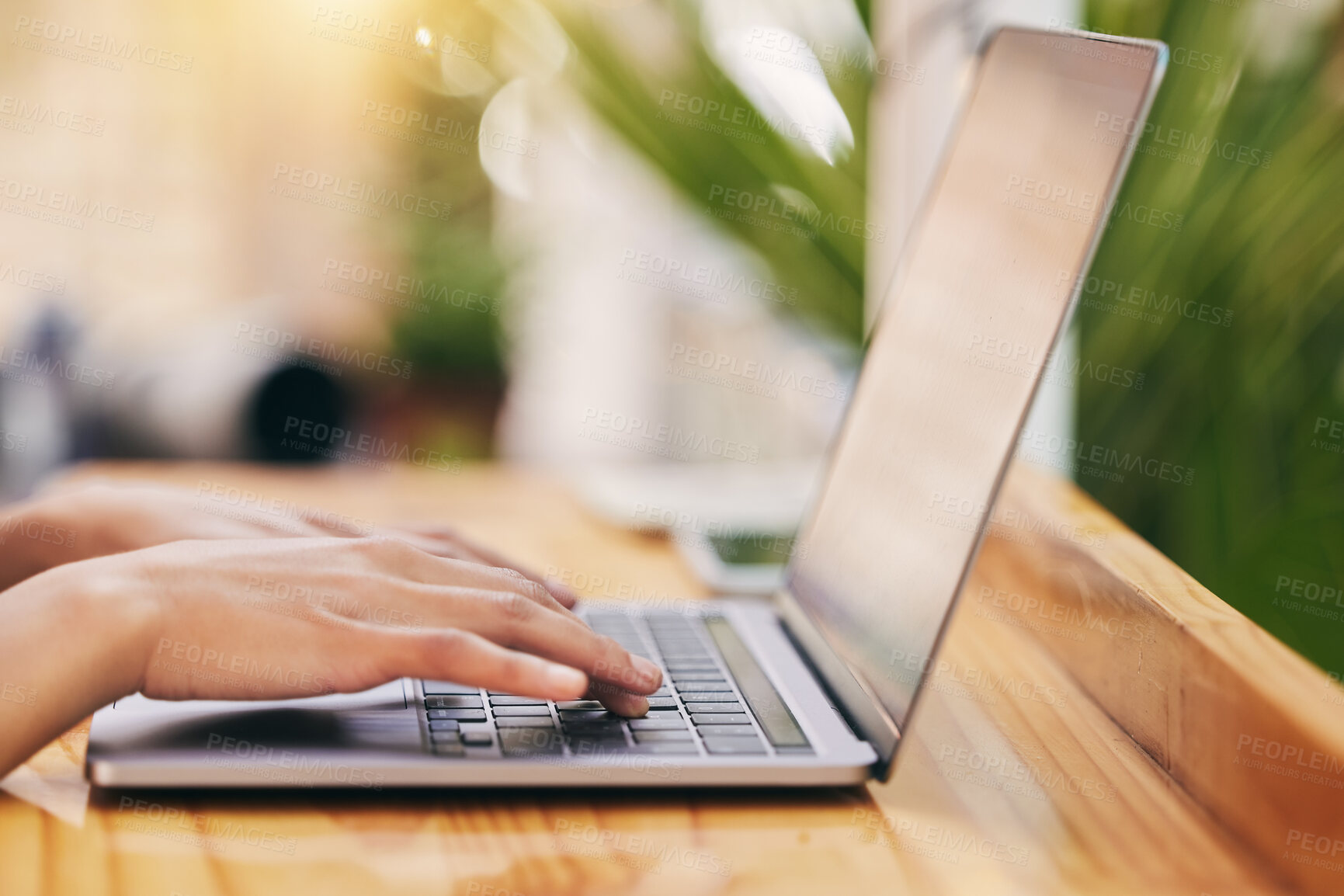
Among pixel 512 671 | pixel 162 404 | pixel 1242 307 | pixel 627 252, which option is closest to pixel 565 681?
pixel 512 671

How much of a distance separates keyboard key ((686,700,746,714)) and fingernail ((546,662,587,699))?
0.08 metres

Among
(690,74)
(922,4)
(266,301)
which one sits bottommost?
(266,301)

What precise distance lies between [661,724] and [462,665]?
4.0 inches

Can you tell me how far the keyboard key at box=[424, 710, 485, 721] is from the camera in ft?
1.67

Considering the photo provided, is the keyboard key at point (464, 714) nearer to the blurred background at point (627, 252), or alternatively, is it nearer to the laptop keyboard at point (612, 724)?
the laptop keyboard at point (612, 724)

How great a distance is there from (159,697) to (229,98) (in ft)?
11.9

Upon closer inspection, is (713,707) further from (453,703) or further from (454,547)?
(454,547)

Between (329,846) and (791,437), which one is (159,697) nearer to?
(329,846)

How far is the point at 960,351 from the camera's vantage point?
1.95 ft

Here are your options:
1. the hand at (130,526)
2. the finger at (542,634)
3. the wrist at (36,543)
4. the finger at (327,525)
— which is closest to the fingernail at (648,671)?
the finger at (542,634)

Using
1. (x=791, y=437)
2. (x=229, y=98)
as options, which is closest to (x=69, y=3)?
(x=229, y=98)

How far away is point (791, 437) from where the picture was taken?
184 cm

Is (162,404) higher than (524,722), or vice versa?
(524,722)

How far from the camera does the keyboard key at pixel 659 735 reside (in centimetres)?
50
